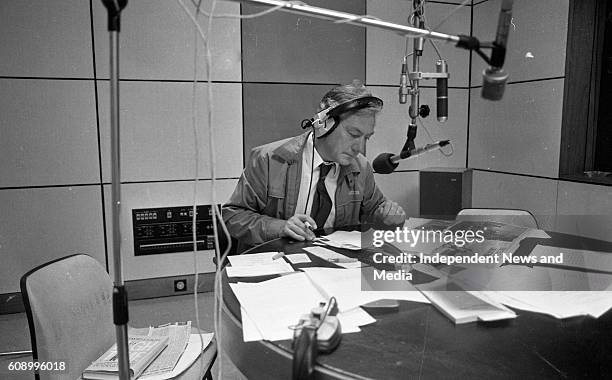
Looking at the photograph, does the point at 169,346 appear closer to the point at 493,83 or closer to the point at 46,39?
the point at 493,83

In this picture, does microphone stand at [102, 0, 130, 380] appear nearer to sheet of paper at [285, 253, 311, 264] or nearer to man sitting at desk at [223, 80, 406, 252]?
sheet of paper at [285, 253, 311, 264]

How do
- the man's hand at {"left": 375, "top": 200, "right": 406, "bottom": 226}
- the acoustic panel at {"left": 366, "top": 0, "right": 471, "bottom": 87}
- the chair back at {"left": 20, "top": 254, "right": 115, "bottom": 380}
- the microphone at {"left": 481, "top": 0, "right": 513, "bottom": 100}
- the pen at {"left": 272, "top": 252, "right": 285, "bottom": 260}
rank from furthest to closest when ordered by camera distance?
the acoustic panel at {"left": 366, "top": 0, "right": 471, "bottom": 87}, the man's hand at {"left": 375, "top": 200, "right": 406, "bottom": 226}, the pen at {"left": 272, "top": 252, "right": 285, "bottom": 260}, the chair back at {"left": 20, "top": 254, "right": 115, "bottom": 380}, the microphone at {"left": 481, "top": 0, "right": 513, "bottom": 100}

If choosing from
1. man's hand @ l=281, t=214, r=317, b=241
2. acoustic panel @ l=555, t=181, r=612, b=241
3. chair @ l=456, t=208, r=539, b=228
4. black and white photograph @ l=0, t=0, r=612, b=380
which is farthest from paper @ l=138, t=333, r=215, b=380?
acoustic panel @ l=555, t=181, r=612, b=241

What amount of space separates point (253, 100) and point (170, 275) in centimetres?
133

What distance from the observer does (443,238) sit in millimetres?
1553

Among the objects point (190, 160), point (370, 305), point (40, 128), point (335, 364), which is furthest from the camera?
point (190, 160)

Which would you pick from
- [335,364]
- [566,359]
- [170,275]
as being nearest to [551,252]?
[566,359]

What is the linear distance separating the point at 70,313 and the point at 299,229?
78 centimetres

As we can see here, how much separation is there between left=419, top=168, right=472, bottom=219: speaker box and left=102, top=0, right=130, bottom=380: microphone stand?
2.85 metres

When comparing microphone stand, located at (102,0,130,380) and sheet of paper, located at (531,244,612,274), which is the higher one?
microphone stand, located at (102,0,130,380)

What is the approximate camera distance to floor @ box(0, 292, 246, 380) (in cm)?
226

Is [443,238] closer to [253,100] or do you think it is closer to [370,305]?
[370,305]

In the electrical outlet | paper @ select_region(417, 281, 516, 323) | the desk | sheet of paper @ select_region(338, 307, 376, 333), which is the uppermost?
paper @ select_region(417, 281, 516, 323)

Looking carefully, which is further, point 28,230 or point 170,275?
point 170,275
